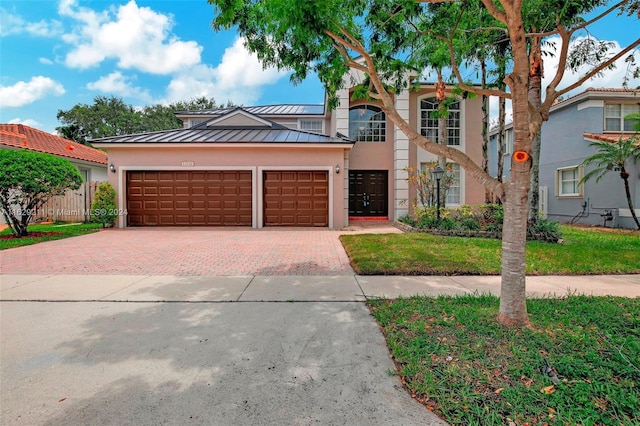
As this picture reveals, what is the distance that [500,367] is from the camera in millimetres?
2660

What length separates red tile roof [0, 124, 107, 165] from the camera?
1517 centimetres

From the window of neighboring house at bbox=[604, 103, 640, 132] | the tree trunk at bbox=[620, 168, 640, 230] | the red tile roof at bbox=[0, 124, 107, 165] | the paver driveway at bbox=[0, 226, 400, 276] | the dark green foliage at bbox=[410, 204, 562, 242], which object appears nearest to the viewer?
the paver driveway at bbox=[0, 226, 400, 276]

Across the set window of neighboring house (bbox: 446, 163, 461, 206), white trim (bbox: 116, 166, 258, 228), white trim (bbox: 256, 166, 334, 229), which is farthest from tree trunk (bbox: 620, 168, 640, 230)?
white trim (bbox: 116, 166, 258, 228)

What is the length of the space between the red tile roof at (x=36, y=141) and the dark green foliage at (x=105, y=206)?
5.66m

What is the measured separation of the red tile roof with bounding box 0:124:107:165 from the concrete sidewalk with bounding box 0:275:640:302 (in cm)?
1367

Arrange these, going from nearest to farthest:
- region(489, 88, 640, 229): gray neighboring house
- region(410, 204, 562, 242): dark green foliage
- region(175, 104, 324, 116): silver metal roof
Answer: region(410, 204, 562, 242): dark green foliage
region(489, 88, 640, 229): gray neighboring house
region(175, 104, 324, 116): silver metal roof

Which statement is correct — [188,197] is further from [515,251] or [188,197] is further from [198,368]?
[515,251]

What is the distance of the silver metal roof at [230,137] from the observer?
12.8 meters

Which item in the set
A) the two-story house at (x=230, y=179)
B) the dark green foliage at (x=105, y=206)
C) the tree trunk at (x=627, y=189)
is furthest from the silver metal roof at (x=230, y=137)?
the tree trunk at (x=627, y=189)

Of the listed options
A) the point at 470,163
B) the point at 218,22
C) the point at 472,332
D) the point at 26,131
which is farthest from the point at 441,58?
the point at 26,131

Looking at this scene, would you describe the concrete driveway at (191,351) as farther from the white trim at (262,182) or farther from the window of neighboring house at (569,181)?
the window of neighboring house at (569,181)

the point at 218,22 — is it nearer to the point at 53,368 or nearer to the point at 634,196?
the point at 53,368

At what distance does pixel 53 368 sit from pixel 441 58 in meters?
7.08

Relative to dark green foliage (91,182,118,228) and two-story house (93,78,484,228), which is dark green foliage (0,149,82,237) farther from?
two-story house (93,78,484,228)
